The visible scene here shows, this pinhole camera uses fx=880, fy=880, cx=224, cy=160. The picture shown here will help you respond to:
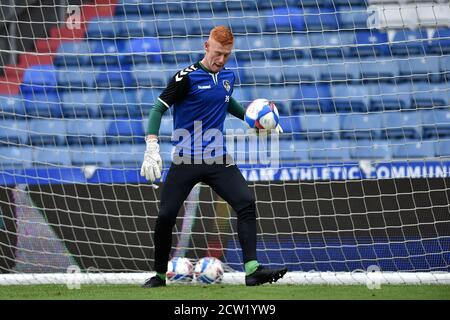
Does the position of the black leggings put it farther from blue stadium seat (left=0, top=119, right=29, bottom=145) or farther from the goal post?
blue stadium seat (left=0, top=119, right=29, bottom=145)

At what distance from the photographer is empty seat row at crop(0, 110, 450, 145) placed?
9141 millimetres

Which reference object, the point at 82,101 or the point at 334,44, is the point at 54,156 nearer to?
the point at 82,101

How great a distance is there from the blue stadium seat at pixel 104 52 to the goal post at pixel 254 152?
2 cm

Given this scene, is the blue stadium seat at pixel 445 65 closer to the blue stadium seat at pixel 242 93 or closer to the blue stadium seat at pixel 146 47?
the blue stadium seat at pixel 242 93

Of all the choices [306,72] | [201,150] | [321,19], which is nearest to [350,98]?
[306,72]

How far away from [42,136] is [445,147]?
420cm

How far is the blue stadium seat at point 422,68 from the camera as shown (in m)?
8.73

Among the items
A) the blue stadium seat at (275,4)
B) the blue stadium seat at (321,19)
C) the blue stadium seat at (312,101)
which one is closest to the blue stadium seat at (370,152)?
the blue stadium seat at (312,101)

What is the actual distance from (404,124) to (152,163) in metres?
4.38

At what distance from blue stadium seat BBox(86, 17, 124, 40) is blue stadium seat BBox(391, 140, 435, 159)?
3179mm

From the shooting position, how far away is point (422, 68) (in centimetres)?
907

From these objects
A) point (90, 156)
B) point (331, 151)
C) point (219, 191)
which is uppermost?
point (90, 156)

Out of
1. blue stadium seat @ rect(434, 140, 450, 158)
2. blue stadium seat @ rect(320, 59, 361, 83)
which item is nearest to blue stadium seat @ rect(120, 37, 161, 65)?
blue stadium seat @ rect(320, 59, 361, 83)

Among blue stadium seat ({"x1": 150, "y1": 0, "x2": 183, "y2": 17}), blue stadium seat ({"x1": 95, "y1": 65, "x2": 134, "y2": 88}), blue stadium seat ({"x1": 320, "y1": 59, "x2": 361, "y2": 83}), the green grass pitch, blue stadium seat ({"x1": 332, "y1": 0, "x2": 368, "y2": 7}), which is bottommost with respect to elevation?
the green grass pitch
